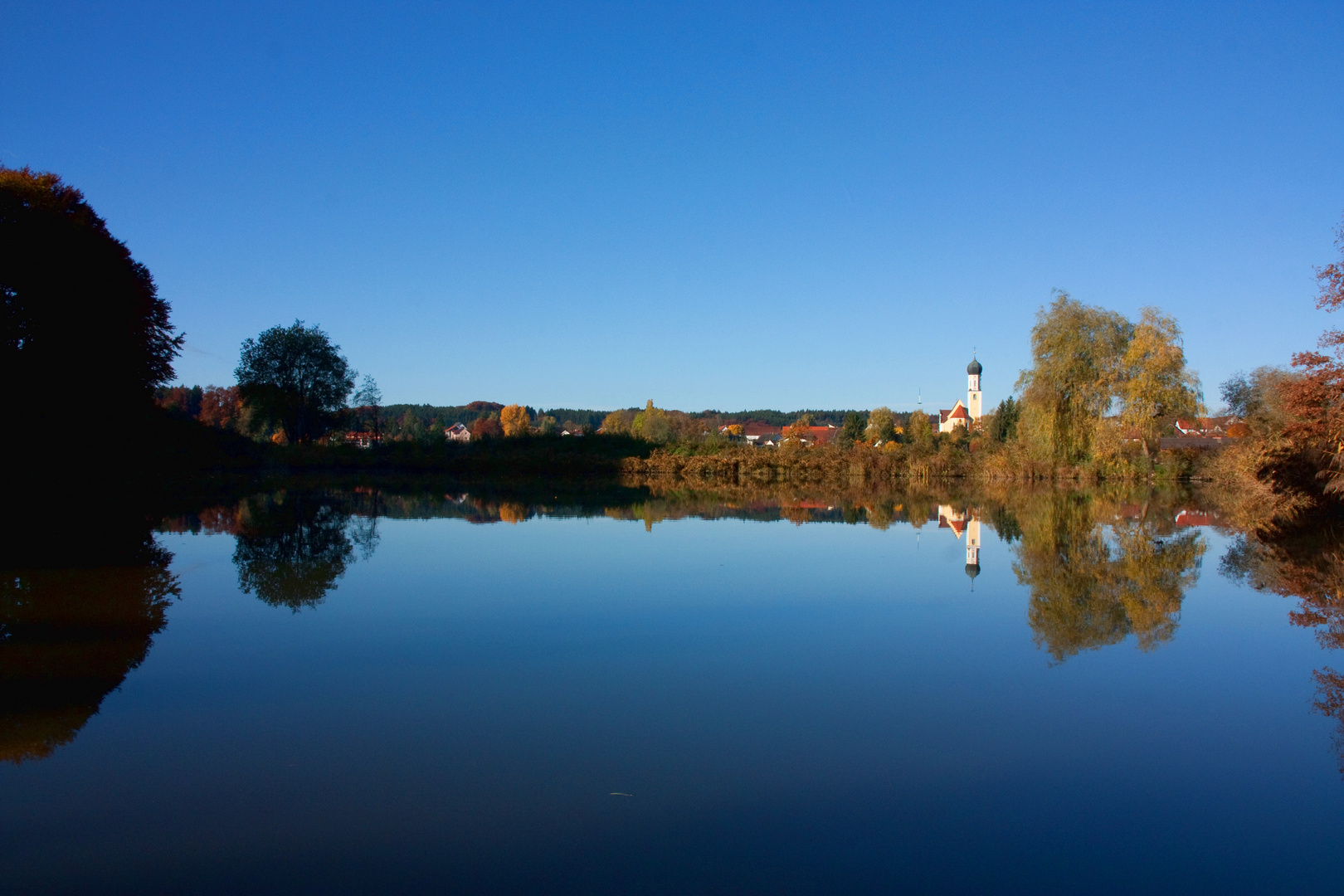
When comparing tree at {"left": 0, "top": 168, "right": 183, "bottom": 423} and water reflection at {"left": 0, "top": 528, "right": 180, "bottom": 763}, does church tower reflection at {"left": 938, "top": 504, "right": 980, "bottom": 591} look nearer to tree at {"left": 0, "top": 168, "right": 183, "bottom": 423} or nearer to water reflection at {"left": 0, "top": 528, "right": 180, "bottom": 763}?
water reflection at {"left": 0, "top": 528, "right": 180, "bottom": 763}

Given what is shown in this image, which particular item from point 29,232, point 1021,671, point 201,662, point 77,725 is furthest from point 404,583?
point 29,232

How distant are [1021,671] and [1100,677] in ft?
1.58

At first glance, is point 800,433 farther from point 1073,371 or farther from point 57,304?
point 57,304

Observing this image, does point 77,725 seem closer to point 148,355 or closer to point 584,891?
point 584,891

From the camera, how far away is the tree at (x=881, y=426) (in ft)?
201

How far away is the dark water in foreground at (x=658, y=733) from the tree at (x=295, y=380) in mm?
34963

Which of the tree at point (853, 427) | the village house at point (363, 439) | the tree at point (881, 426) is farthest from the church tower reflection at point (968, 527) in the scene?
the tree at point (853, 427)

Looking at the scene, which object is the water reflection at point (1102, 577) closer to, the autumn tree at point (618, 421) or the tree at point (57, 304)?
the tree at point (57, 304)

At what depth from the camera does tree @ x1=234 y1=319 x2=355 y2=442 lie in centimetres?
4088

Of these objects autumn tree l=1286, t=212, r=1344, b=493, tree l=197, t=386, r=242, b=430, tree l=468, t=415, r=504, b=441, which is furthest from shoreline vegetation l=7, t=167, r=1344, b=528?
tree l=468, t=415, r=504, b=441

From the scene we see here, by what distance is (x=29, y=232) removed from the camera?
57.8 feet

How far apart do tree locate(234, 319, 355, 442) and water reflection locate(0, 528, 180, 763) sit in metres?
33.2

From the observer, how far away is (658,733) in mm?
4191

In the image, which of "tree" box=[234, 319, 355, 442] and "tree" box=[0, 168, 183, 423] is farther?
"tree" box=[234, 319, 355, 442]
